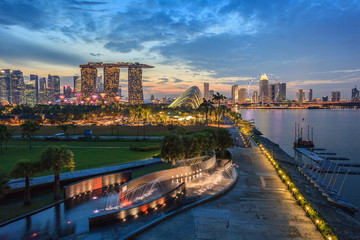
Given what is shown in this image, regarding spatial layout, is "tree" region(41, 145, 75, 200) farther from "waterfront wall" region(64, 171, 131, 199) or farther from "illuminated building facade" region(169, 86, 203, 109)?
"illuminated building facade" region(169, 86, 203, 109)

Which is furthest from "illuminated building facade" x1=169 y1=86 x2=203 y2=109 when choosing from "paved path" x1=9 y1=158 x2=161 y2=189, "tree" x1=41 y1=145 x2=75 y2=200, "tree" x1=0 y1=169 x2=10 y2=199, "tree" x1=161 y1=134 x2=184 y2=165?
"tree" x1=0 y1=169 x2=10 y2=199

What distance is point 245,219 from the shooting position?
40.6 ft

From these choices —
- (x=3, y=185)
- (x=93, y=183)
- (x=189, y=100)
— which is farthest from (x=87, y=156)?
(x=189, y=100)

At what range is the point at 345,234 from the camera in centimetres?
1303

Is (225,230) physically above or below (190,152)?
below

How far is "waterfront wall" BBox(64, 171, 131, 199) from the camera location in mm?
14856

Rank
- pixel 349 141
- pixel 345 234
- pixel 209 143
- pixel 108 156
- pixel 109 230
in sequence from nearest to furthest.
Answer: pixel 109 230
pixel 345 234
pixel 209 143
pixel 108 156
pixel 349 141

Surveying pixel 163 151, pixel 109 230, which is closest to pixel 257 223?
pixel 109 230

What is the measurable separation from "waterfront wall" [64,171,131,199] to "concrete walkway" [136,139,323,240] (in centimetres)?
664

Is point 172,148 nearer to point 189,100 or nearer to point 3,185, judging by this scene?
point 3,185

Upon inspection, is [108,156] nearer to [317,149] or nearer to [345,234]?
[345,234]

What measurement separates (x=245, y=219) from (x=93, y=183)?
10.4 metres

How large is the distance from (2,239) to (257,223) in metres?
12.1

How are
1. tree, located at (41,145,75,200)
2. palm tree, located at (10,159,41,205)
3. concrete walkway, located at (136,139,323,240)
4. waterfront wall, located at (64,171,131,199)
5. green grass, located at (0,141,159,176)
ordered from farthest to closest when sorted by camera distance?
1. green grass, located at (0,141,159,176)
2. waterfront wall, located at (64,171,131,199)
3. tree, located at (41,145,75,200)
4. palm tree, located at (10,159,41,205)
5. concrete walkway, located at (136,139,323,240)
